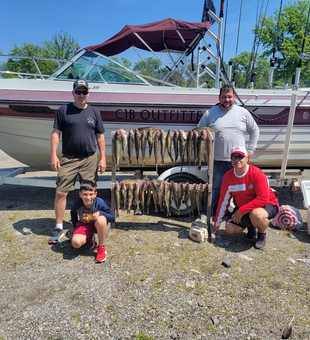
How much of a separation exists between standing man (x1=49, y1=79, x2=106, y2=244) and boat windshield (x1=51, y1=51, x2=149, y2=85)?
6.15ft

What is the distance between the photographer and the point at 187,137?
3574 mm

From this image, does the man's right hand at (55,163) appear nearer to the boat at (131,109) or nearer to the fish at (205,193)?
the boat at (131,109)

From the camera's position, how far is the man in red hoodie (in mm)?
3234

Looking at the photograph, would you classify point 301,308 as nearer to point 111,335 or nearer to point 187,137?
point 111,335

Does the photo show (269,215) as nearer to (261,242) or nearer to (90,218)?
(261,242)

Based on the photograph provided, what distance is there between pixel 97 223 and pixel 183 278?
122cm

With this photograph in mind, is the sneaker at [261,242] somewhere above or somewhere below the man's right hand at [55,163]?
below

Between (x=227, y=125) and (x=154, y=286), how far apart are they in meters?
2.50

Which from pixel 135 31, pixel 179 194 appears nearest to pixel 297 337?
pixel 179 194

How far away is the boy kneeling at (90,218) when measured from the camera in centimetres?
303

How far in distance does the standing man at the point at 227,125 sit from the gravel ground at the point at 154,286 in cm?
94

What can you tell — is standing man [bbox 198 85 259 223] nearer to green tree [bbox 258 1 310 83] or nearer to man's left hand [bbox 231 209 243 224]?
man's left hand [bbox 231 209 243 224]

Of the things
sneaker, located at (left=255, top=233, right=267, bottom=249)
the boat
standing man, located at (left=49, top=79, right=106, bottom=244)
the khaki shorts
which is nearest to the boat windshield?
the boat

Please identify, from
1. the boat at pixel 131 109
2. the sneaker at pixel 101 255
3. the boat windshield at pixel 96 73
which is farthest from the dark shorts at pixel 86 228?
the boat windshield at pixel 96 73
